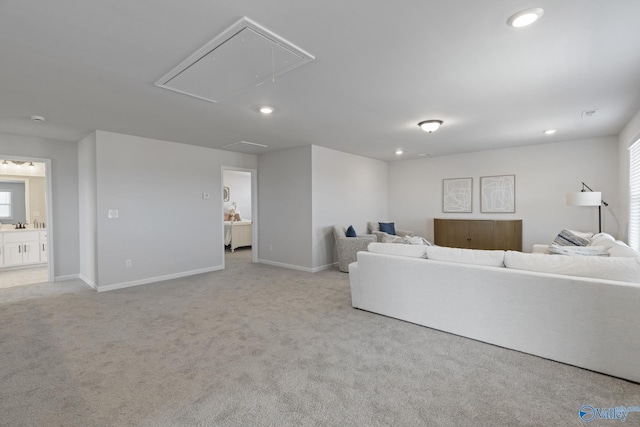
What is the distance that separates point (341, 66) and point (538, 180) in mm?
5300

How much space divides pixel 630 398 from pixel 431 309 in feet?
4.58

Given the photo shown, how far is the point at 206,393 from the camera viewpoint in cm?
199

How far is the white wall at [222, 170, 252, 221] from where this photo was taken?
32.4 ft

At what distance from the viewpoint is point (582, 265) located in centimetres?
234

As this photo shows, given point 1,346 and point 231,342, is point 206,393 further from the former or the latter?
point 1,346

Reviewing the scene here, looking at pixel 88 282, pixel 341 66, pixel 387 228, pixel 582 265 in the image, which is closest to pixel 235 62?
pixel 341 66

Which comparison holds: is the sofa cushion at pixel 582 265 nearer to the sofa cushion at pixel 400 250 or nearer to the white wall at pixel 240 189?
the sofa cushion at pixel 400 250

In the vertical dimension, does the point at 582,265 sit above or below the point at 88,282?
above

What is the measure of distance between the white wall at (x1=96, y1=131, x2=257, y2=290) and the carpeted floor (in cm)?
125

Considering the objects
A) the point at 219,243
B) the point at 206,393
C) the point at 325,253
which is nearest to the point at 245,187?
the point at 219,243

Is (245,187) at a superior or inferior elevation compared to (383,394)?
superior

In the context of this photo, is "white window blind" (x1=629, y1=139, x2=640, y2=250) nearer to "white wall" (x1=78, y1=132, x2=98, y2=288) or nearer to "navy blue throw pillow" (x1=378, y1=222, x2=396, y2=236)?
"navy blue throw pillow" (x1=378, y1=222, x2=396, y2=236)

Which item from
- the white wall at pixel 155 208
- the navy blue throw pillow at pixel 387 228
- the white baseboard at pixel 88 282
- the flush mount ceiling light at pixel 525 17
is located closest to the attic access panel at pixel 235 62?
the flush mount ceiling light at pixel 525 17

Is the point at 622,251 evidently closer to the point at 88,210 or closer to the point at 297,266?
the point at 297,266
